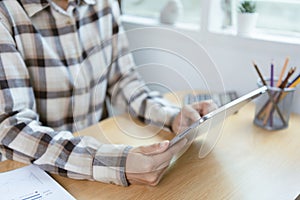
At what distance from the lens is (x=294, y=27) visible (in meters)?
1.40

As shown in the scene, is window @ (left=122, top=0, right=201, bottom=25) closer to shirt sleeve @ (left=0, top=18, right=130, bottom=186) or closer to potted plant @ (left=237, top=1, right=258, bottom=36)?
potted plant @ (left=237, top=1, right=258, bottom=36)

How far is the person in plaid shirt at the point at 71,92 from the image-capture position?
897 millimetres

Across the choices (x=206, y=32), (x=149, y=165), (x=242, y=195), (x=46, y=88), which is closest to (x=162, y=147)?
(x=149, y=165)

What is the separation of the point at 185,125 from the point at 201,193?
0.89 feet

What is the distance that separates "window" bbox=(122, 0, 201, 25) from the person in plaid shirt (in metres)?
0.35

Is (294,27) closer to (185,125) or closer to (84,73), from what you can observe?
(185,125)

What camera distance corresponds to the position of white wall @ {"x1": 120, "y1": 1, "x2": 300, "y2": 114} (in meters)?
1.10

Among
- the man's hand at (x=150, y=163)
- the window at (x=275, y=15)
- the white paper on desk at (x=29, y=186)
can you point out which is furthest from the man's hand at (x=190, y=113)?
the window at (x=275, y=15)

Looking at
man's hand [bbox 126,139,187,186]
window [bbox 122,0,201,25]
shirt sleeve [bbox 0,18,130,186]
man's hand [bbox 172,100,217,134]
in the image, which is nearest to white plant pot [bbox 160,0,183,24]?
window [bbox 122,0,201,25]

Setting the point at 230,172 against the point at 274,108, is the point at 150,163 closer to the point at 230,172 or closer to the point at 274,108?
the point at 230,172

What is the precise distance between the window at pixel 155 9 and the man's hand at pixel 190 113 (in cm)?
59

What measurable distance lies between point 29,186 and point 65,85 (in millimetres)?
443

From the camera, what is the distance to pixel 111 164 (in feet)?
2.93

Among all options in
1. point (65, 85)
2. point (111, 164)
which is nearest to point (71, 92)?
point (65, 85)
